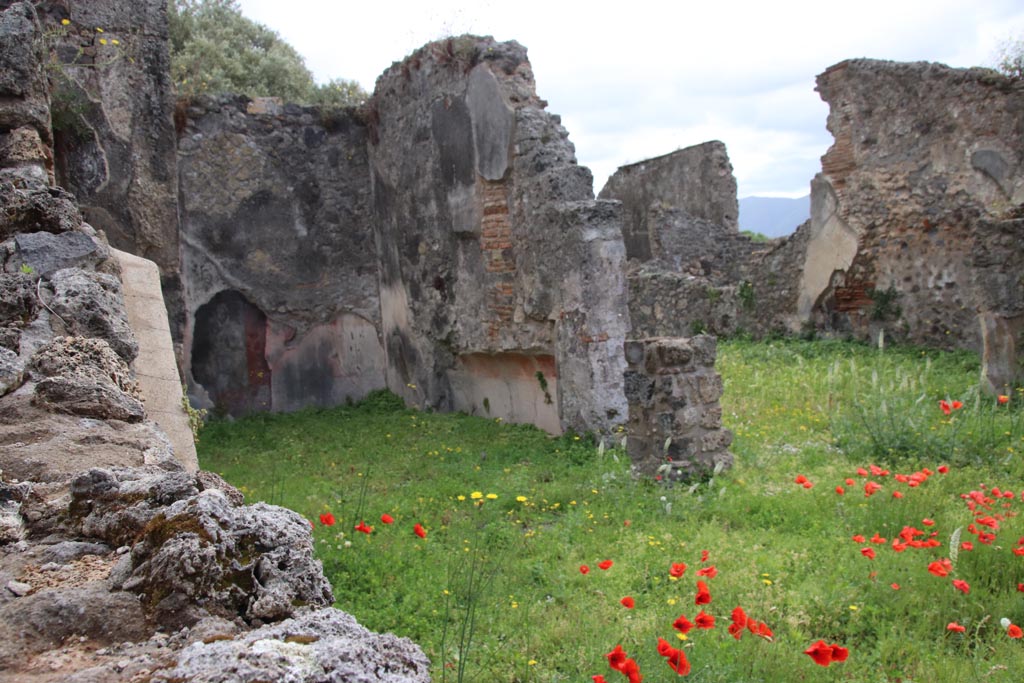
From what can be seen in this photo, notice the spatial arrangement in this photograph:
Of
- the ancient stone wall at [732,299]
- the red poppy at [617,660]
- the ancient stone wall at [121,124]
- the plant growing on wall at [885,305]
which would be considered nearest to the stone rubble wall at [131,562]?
the red poppy at [617,660]

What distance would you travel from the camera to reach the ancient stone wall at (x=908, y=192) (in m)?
10.8

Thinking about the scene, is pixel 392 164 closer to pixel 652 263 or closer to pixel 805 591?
pixel 805 591

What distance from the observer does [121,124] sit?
7316 mm

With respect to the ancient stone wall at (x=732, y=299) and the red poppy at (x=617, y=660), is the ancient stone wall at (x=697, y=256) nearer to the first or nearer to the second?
the ancient stone wall at (x=732, y=299)

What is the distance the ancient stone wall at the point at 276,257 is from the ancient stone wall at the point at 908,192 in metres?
6.11

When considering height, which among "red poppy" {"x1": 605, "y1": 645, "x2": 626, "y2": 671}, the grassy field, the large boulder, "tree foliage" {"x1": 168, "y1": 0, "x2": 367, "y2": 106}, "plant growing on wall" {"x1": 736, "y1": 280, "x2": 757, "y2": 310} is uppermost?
"tree foliage" {"x1": 168, "y1": 0, "x2": 367, "y2": 106}

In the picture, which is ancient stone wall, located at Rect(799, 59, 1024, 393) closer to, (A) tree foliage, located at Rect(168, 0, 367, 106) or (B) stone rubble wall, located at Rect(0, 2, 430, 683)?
(A) tree foliage, located at Rect(168, 0, 367, 106)

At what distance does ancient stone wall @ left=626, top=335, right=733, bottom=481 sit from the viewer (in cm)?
554

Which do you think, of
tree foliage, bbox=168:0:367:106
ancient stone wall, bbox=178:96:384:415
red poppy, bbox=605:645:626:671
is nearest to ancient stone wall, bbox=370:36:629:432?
ancient stone wall, bbox=178:96:384:415

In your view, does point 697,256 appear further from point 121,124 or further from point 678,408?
point 678,408

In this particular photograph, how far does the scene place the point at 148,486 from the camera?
5.55 ft

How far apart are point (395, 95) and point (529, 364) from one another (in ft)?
10.7

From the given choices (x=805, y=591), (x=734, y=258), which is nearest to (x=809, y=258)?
(x=734, y=258)

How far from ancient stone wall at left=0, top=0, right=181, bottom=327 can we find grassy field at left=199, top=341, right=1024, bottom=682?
203 centimetres
